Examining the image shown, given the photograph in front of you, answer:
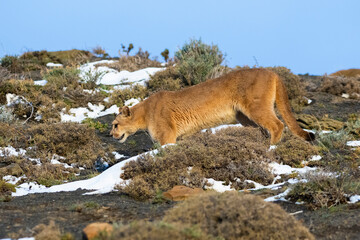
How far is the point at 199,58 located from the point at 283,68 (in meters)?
4.50

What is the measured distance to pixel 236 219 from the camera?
449 centimetres

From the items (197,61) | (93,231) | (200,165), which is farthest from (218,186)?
(197,61)

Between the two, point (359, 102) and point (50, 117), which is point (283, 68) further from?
point (50, 117)

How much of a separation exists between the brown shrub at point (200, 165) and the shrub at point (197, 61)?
8.90 metres

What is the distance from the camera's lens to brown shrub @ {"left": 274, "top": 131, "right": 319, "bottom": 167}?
9.42 m

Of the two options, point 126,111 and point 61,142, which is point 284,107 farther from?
point 61,142

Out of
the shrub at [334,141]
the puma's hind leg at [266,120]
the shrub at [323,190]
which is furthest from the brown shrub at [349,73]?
the shrub at [323,190]

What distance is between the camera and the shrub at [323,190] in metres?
6.37

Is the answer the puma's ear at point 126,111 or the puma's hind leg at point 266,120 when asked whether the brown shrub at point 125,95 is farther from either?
the puma's hind leg at point 266,120

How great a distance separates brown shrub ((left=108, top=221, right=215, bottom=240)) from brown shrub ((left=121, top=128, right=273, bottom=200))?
383 centimetres

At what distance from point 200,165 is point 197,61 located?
418 inches

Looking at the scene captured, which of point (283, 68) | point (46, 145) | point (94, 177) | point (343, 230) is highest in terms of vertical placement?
point (283, 68)

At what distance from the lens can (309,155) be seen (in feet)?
32.2

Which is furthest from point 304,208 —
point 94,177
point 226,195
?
point 94,177
